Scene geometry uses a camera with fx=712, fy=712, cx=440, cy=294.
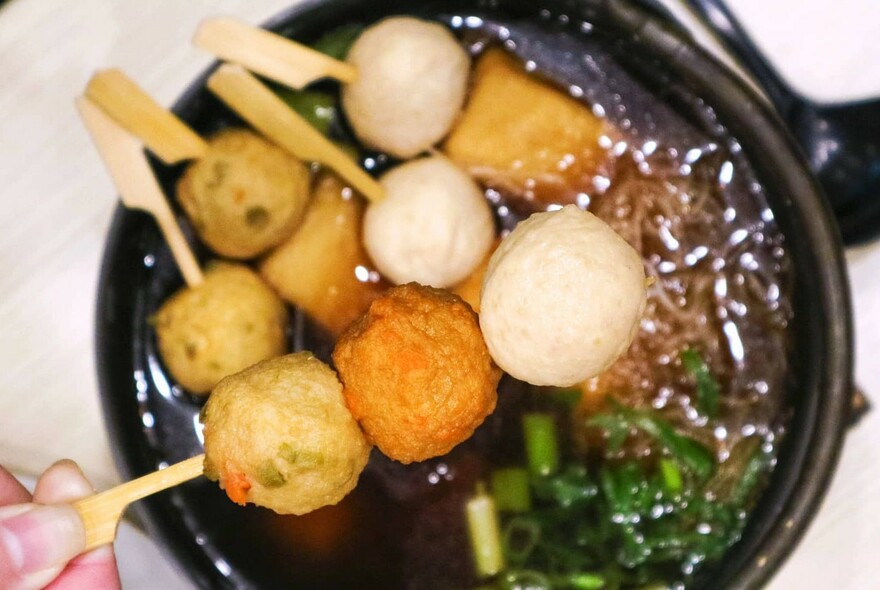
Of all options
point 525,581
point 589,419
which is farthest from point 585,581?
point 589,419

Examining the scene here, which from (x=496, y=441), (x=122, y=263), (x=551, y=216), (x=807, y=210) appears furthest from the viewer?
(x=496, y=441)

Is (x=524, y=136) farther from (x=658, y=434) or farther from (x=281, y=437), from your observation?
(x=281, y=437)

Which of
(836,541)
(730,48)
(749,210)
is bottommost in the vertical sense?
(836,541)

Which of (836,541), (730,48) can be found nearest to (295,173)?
(730,48)

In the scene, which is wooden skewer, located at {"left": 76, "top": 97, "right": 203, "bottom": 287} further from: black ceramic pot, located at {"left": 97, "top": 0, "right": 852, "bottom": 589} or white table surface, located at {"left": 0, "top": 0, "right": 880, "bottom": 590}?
white table surface, located at {"left": 0, "top": 0, "right": 880, "bottom": 590}

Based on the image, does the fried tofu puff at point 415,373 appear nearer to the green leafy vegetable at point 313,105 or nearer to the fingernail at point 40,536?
the fingernail at point 40,536

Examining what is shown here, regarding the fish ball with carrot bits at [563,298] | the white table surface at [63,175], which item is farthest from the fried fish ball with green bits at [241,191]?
the fish ball with carrot bits at [563,298]

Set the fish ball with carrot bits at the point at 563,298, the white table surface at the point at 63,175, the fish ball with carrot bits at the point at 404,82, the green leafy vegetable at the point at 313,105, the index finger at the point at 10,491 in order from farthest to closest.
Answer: the white table surface at the point at 63,175 → the green leafy vegetable at the point at 313,105 → the fish ball with carrot bits at the point at 404,82 → the index finger at the point at 10,491 → the fish ball with carrot bits at the point at 563,298

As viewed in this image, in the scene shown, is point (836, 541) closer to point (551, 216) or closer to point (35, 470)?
point (551, 216)

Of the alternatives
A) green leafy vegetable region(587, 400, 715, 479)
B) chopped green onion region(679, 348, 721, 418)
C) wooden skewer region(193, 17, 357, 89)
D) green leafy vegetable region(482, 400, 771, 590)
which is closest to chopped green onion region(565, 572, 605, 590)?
green leafy vegetable region(482, 400, 771, 590)
